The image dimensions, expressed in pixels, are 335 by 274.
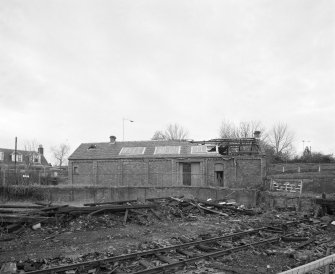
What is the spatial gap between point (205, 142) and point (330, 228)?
21.1m

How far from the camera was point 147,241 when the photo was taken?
11477 millimetres

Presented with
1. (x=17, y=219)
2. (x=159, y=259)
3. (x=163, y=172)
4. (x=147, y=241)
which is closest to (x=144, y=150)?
(x=163, y=172)

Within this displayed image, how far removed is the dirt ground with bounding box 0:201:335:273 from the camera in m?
8.87

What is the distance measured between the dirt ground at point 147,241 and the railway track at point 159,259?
0.27m

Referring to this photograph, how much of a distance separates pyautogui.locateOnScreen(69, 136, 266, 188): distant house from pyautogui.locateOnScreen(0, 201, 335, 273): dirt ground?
53.9ft

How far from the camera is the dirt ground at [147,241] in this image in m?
8.87

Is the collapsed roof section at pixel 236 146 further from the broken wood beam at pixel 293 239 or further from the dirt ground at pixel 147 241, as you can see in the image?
the broken wood beam at pixel 293 239

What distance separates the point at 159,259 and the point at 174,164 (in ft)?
87.1

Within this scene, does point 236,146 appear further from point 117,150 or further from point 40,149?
point 40,149

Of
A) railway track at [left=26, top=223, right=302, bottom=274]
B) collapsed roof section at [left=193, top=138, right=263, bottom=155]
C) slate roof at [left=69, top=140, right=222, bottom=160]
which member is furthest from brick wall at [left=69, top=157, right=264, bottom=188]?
railway track at [left=26, top=223, right=302, bottom=274]

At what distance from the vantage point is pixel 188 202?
20250mm

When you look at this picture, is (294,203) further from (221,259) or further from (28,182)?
(28,182)

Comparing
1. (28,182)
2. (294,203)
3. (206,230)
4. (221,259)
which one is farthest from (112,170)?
(221,259)

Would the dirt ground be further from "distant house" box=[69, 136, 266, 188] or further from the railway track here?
"distant house" box=[69, 136, 266, 188]
